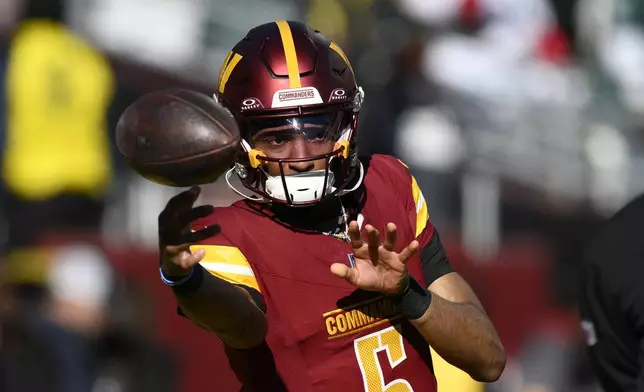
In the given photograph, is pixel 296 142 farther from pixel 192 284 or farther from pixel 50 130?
pixel 50 130

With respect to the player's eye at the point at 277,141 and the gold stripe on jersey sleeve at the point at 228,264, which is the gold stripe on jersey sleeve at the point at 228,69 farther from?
the gold stripe on jersey sleeve at the point at 228,264

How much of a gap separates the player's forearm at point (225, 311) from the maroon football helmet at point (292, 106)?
37 cm

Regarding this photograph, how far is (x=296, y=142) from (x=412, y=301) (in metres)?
0.57

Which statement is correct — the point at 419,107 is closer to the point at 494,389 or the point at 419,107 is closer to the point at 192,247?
the point at 494,389

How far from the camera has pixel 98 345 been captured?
8.41 meters

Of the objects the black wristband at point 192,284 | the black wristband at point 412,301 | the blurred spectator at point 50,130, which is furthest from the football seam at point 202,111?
the blurred spectator at point 50,130

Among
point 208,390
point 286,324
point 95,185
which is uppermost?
point 286,324

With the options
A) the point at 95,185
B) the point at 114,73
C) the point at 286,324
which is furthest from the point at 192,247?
the point at 114,73

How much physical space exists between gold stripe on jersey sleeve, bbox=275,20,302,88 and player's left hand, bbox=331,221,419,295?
0.51m

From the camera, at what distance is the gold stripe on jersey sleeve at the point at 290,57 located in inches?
158

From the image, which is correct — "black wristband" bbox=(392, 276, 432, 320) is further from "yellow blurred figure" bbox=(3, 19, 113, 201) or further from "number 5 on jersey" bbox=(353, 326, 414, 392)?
"yellow blurred figure" bbox=(3, 19, 113, 201)

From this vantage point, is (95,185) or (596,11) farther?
(596,11)

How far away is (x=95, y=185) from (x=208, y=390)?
5.72 feet

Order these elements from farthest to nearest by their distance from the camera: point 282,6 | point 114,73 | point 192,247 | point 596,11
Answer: point 596,11
point 282,6
point 114,73
point 192,247
